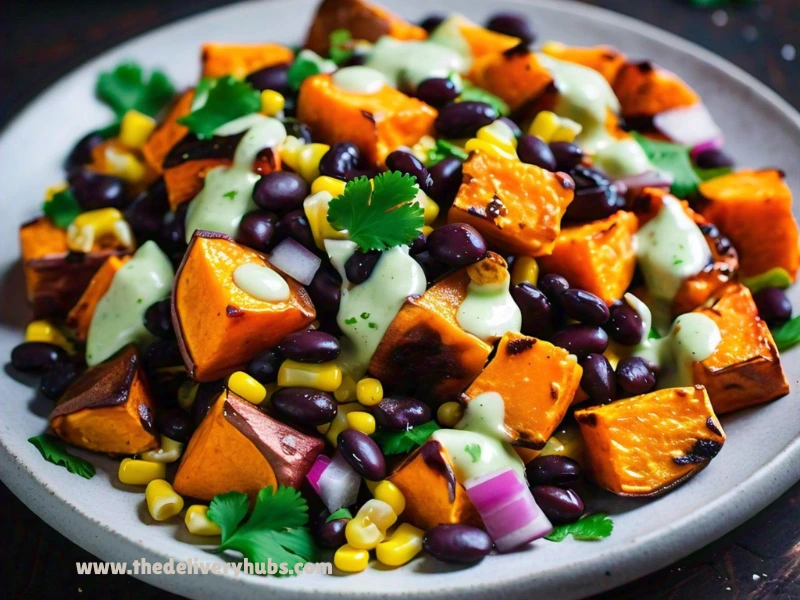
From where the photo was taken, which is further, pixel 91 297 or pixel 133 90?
pixel 133 90

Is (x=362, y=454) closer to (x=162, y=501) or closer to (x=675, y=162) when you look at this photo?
(x=162, y=501)

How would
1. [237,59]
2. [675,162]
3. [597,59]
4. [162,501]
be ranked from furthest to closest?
1. [237,59]
2. [597,59]
3. [675,162]
4. [162,501]

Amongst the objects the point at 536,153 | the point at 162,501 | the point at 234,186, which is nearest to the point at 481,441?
the point at 162,501

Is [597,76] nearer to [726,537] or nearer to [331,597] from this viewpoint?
[726,537]

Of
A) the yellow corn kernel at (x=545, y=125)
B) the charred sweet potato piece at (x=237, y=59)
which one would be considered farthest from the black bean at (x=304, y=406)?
the charred sweet potato piece at (x=237, y=59)

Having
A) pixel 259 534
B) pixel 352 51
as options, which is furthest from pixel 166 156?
pixel 259 534

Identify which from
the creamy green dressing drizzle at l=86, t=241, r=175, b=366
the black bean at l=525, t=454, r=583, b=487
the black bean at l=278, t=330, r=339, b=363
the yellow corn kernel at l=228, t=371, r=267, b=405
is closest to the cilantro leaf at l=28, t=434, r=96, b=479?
the creamy green dressing drizzle at l=86, t=241, r=175, b=366

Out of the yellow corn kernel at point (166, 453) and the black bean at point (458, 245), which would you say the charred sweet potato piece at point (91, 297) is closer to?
the yellow corn kernel at point (166, 453)
